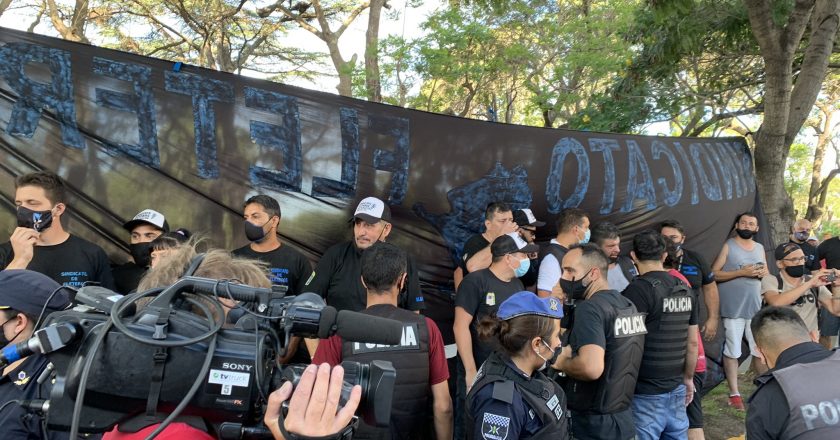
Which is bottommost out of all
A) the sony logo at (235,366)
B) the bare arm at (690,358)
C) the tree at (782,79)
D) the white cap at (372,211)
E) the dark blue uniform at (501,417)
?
the bare arm at (690,358)

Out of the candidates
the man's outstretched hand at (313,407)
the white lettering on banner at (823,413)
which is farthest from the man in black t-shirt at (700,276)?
the man's outstretched hand at (313,407)

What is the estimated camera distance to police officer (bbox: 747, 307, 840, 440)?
240 centimetres

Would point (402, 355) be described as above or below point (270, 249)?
below

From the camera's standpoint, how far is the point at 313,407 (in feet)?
3.80

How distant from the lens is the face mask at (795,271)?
231 inches

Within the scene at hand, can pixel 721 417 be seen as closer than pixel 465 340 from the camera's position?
No

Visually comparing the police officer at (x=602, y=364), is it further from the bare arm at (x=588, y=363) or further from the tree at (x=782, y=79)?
the tree at (x=782, y=79)

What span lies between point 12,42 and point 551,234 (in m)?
4.55

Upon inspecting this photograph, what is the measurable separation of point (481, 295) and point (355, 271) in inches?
34.3

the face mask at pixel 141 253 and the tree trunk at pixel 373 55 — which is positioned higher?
the tree trunk at pixel 373 55

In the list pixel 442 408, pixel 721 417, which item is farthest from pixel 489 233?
pixel 721 417

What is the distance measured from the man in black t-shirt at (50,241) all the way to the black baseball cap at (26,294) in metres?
1.27

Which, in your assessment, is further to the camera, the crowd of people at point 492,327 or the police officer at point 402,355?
the police officer at point 402,355

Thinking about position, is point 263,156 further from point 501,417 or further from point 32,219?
point 501,417
